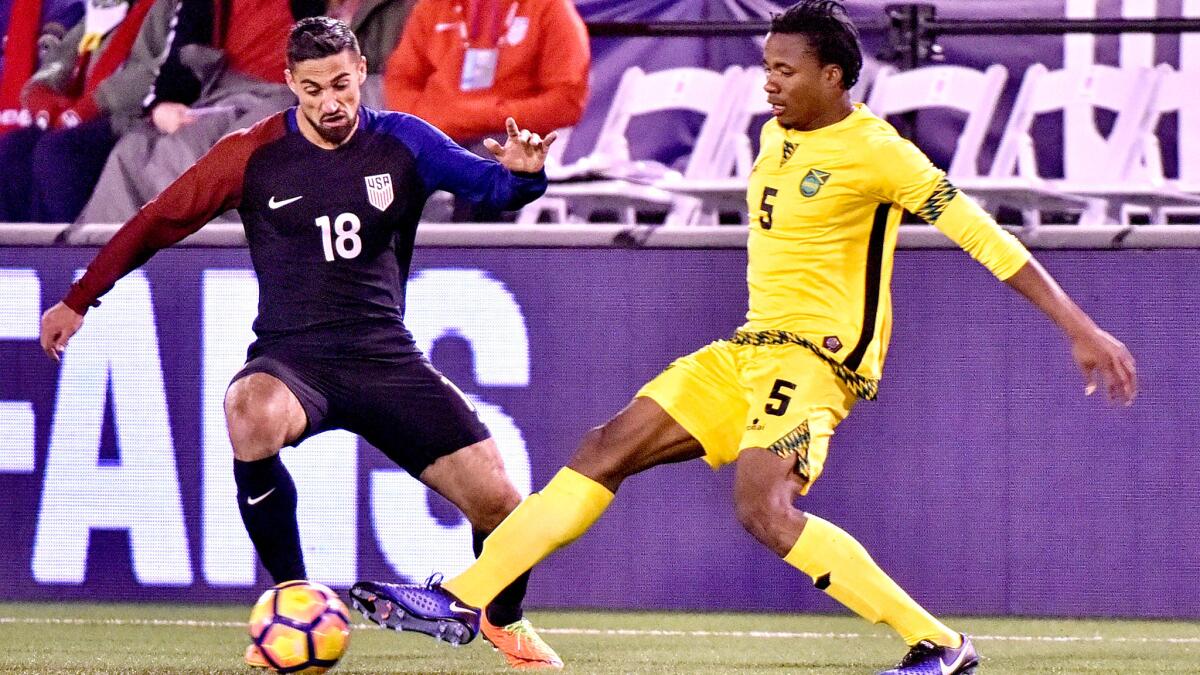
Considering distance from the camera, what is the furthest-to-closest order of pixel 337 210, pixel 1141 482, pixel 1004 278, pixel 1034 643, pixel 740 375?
pixel 1141 482, pixel 1034 643, pixel 337 210, pixel 740 375, pixel 1004 278

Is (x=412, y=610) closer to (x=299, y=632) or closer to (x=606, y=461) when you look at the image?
(x=299, y=632)

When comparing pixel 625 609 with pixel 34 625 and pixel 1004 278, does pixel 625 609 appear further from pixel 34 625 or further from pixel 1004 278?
pixel 1004 278

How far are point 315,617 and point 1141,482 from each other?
4082mm

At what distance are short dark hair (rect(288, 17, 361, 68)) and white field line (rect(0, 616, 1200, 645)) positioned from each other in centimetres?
260

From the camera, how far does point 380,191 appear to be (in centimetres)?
602

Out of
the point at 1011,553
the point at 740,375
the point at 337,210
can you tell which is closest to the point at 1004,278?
the point at 740,375

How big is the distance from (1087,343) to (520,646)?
2.08 m

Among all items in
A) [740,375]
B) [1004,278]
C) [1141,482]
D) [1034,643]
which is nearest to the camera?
[1004,278]

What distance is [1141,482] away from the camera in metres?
7.93

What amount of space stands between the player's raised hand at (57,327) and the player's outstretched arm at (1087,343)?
2.91 meters

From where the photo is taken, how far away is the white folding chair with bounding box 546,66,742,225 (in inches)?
320

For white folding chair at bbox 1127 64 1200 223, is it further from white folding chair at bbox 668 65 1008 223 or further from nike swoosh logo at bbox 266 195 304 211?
nike swoosh logo at bbox 266 195 304 211

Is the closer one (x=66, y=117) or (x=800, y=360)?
(x=800, y=360)

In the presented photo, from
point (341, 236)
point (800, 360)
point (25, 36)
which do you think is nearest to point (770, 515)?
point (800, 360)
